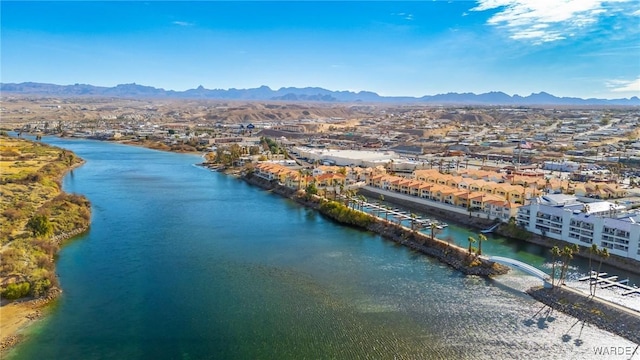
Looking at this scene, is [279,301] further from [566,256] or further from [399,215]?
[399,215]

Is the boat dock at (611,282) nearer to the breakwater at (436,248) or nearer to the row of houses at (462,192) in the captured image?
the breakwater at (436,248)

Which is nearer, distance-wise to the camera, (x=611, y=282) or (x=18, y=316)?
(x=18, y=316)

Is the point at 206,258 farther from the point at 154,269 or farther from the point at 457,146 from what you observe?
the point at 457,146

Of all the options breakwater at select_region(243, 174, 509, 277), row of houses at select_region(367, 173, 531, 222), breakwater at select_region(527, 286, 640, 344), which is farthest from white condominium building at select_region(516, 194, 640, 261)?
breakwater at select_region(527, 286, 640, 344)

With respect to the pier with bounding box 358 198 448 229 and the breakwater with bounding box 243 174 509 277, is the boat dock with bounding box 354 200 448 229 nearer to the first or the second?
the pier with bounding box 358 198 448 229

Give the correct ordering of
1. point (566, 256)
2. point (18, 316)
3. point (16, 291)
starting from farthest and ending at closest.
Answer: point (566, 256) < point (16, 291) < point (18, 316)

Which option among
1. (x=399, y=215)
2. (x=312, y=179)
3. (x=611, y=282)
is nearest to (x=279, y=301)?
(x=611, y=282)

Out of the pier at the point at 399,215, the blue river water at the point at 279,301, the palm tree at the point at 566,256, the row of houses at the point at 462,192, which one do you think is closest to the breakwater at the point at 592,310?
the blue river water at the point at 279,301
